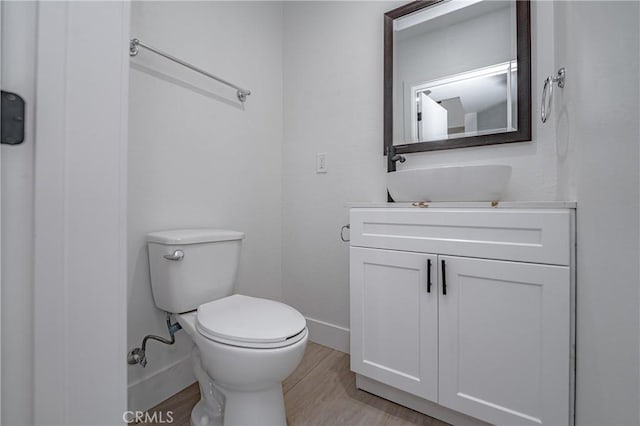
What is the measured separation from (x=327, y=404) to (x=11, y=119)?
131 cm

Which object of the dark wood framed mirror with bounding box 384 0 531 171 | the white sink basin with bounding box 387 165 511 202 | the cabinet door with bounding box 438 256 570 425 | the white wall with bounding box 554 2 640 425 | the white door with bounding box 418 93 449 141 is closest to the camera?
the white wall with bounding box 554 2 640 425

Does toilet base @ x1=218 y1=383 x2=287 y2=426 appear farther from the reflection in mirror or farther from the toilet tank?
the reflection in mirror

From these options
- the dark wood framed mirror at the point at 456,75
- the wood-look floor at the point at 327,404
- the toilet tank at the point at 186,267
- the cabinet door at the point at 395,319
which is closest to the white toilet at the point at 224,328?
the toilet tank at the point at 186,267

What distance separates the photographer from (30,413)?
0.38m

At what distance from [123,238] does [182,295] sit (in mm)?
746

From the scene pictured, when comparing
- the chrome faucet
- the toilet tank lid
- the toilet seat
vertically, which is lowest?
the toilet seat

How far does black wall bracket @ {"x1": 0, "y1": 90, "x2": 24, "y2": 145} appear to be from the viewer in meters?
0.36

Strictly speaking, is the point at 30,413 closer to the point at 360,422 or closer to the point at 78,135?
the point at 78,135

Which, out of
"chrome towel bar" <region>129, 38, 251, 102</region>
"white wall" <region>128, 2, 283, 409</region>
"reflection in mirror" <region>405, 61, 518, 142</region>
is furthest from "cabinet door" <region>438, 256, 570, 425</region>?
"chrome towel bar" <region>129, 38, 251, 102</region>

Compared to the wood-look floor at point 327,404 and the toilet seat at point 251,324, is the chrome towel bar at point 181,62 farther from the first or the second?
Result: the wood-look floor at point 327,404

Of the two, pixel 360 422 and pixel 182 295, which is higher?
pixel 182 295

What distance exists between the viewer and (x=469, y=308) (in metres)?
0.99

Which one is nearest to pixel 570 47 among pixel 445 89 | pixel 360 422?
pixel 445 89

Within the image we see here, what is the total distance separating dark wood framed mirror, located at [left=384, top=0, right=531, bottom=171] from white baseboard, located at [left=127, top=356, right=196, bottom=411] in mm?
1345
